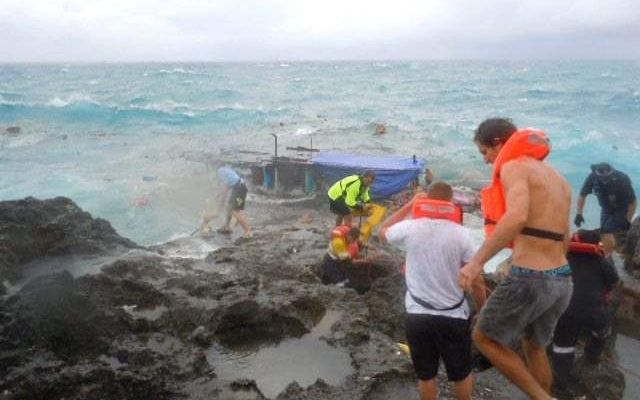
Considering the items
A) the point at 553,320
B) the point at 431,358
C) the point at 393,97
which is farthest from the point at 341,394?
the point at 393,97

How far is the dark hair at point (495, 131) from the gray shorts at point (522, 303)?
0.85 metres

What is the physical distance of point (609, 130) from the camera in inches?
1315

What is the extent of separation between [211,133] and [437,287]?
107ft

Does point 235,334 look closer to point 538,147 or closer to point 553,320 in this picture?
point 553,320

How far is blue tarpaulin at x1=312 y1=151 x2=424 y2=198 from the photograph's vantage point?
1407 centimetres

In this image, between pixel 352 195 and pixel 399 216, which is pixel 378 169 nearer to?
pixel 352 195

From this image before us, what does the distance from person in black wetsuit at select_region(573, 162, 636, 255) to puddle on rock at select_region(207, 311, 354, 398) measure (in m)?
4.31

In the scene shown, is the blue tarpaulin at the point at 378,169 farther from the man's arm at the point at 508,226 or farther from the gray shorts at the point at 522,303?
the man's arm at the point at 508,226

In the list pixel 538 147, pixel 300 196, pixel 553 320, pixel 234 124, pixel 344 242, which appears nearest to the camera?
pixel 538 147

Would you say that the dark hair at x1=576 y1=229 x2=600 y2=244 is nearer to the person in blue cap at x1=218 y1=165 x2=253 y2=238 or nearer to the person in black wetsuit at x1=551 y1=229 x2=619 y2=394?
the person in black wetsuit at x1=551 y1=229 x2=619 y2=394

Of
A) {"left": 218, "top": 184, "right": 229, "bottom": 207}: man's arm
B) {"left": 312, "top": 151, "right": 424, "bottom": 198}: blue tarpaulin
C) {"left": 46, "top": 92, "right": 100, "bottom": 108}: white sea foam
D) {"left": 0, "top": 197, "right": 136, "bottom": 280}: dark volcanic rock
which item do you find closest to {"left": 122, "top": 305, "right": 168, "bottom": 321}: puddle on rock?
{"left": 0, "top": 197, "right": 136, "bottom": 280}: dark volcanic rock

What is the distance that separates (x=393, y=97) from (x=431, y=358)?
55.6m

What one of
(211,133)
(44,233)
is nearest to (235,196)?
(44,233)

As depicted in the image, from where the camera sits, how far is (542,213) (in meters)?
3.18
